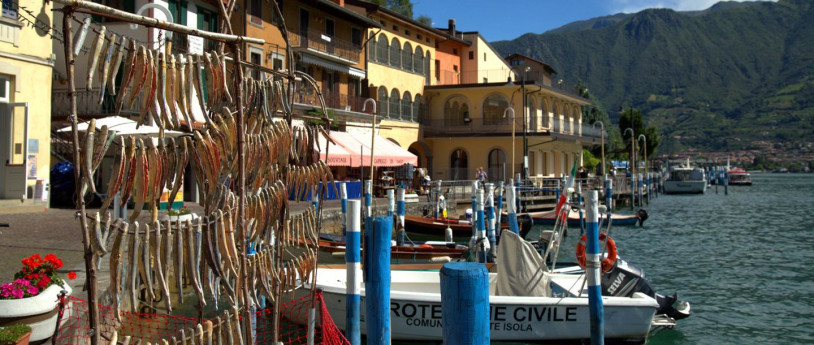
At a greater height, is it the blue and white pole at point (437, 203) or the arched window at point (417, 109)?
the arched window at point (417, 109)

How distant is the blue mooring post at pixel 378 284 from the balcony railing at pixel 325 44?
25.7m

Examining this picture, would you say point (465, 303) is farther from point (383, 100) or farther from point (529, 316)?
point (383, 100)

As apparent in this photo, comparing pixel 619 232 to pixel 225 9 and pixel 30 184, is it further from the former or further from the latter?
pixel 225 9

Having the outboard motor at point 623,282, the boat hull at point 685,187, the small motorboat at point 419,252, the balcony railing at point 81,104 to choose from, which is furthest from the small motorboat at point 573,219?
the boat hull at point 685,187

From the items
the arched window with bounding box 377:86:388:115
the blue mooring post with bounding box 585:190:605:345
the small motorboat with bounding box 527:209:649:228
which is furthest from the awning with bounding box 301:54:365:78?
the blue mooring post with bounding box 585:190:605:345

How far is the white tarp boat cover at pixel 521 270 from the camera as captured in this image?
11.1 metres

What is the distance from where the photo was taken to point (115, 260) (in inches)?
148

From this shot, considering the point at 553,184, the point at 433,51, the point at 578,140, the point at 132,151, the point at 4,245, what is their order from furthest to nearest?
the point at 578,140 < the point at 433,51 < the point at 553,184 < the point at 4,245 < the point at 132,151

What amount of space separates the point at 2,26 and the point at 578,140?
39647mm

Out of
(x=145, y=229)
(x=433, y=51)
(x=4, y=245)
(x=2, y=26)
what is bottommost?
(x=4, y=245)

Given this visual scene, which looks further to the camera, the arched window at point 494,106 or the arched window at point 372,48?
the arched window at point 494,106

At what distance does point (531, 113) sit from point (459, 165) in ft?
20.4

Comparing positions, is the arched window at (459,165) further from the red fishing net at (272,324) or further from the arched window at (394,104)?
the red fishing net at (272,324)

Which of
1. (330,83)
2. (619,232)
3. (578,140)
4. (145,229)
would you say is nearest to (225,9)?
(145,229)
